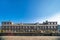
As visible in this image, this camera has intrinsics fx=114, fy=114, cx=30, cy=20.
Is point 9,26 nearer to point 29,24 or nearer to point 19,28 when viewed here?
point 19,28

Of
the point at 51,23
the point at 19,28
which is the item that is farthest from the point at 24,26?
the point at 51,23

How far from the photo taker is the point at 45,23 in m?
39.3

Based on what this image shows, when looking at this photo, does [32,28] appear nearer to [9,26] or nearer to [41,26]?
[41,26]

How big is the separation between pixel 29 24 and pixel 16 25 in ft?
14.9

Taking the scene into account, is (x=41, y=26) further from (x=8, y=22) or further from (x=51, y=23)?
(x=8, y=22)

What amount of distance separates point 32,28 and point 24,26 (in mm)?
2756

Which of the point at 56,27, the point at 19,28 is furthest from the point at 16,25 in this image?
the point at 56,27

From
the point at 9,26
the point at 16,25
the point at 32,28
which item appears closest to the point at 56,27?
the point at 32,28

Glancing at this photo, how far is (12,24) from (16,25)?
1661mm

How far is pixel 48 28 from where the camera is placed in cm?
3784

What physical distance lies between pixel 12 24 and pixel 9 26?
1211 millimetres

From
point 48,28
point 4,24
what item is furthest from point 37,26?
point 4,24

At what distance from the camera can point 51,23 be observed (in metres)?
38.8

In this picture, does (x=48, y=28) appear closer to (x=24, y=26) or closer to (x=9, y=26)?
(x=24, y=26)
